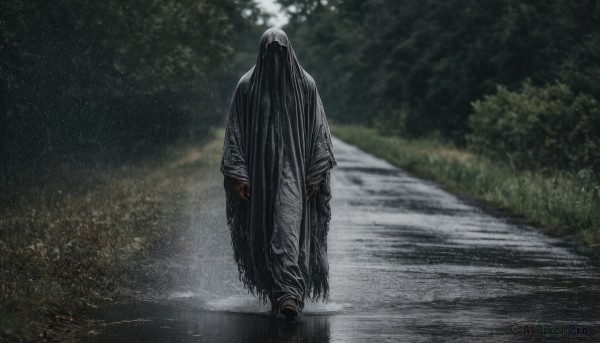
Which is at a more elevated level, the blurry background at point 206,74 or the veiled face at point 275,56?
the blurry background at point 206,74

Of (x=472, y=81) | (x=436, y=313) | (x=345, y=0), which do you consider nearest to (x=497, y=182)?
(x=436, y=313)

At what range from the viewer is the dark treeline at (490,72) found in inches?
1034

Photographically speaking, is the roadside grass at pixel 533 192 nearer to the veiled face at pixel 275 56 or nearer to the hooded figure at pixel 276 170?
the hooded figure at pixel 276 170

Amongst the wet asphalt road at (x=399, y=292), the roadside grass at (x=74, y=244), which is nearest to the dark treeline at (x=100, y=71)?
the roadside grass at (x=74, y=244)

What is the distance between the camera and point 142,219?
14.8 meters

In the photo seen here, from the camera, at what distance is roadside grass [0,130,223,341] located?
7401mm

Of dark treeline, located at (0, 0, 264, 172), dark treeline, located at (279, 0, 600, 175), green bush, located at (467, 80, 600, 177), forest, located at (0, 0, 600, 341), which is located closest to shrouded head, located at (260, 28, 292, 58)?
forest, located at (0, 0, 600, 341)

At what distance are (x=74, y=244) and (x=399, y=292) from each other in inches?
141

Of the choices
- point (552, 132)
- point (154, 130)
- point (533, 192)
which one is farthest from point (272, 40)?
point (154, 130)

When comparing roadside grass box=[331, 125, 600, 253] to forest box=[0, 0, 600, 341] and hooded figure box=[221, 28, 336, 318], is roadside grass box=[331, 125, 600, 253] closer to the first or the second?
forest box=[0, 0, 600, 341]

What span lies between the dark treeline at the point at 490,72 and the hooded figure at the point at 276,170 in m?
15.4

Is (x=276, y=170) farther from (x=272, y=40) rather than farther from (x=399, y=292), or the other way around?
(x=399, y=292)

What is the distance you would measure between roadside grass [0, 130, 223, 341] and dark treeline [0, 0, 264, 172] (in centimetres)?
129

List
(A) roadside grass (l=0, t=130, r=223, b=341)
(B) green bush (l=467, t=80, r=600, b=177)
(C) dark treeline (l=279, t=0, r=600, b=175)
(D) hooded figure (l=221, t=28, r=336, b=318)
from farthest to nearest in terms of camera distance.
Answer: (C) dark treeline (l=279, t=0, r=600, b=175) → (B) green bush (l=467, t=80, r=600, b=177) → (D) hooded figure (l=221, t=28, r=336, b=318) → (A) roadside grass (l=0, t=130, r=223, b=341)
